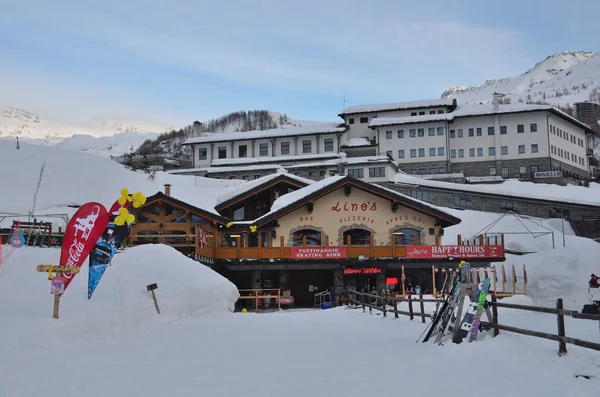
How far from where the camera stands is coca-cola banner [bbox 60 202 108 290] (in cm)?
1252

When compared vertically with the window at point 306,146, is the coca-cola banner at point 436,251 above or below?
below

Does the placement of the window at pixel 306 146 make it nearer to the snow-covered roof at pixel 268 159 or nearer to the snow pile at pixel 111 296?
the snow-covered roof at pixel 268 159

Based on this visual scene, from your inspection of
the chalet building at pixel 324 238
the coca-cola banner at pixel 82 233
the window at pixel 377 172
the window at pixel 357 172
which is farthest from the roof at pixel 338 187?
the window at pixel 357 172

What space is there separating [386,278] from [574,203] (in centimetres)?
2594

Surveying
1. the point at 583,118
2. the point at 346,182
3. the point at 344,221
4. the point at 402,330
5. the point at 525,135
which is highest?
the point at 583,118

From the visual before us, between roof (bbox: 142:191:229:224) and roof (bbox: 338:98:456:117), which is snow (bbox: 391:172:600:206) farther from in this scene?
roof (bbox: 142:191:229:224)

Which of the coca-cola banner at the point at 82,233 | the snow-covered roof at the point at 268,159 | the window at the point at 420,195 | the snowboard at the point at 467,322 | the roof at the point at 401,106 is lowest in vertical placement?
the snowboard at the point at 467,322

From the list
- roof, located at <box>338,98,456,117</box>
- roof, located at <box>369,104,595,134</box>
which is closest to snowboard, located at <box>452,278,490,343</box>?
roof, located at <box>369,104,595,134</box>

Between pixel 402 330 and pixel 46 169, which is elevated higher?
pixel 46 169

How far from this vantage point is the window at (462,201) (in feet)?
180

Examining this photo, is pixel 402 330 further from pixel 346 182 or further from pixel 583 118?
pixel 583 118

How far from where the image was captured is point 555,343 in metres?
10.2

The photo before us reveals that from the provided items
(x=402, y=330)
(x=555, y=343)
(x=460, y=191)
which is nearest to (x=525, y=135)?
(x=460, y=191)

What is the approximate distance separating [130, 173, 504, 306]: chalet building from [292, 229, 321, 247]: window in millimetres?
59
